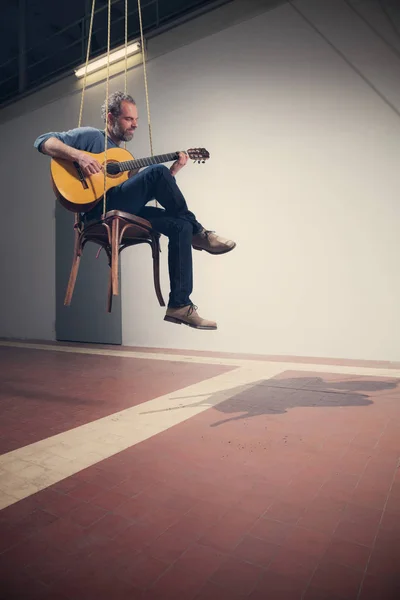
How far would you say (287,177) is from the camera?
229 inches

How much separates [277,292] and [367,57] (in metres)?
3.09

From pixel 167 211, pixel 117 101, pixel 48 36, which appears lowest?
pixel 167 211

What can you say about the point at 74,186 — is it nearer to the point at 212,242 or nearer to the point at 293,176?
the point at 212,242

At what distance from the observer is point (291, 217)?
580 centimetres

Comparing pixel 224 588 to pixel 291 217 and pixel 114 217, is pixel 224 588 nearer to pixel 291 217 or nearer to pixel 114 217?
pixel 114 217

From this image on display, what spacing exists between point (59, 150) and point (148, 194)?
20.2 inches

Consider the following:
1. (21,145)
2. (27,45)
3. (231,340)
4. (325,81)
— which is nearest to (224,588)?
(231,340)

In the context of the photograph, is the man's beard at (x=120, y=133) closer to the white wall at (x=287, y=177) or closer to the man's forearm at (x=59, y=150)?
the man's forearm at (x=59, y=150)

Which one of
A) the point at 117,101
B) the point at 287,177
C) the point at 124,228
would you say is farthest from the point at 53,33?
the point at 124,228

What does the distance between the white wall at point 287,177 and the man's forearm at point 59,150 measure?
4049 millimetres

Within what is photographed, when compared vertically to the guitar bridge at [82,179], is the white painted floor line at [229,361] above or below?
below

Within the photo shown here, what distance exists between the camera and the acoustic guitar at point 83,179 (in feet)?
7.32

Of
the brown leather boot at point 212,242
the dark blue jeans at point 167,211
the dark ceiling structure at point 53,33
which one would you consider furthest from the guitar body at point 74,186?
the dark ceiling structure at point 53,33

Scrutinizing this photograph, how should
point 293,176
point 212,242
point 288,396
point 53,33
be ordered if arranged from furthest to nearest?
point 53,33, point 293,176, point 288,396, point 212,242
